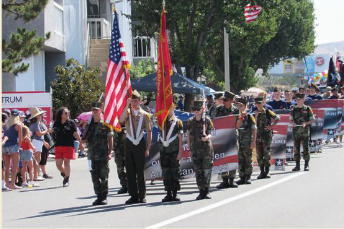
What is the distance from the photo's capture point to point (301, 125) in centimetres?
1677

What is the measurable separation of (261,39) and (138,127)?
3008cm

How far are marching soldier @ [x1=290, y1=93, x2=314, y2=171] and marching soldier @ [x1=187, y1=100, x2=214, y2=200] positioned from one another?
466 cm

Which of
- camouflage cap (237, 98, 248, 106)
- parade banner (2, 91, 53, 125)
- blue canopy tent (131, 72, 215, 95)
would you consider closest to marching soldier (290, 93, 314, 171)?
camouflage cap (237, 98, 248, 106)

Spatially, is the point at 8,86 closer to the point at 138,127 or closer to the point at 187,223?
the point at 138,127

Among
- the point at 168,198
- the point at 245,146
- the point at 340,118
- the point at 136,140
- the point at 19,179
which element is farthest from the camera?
the point at 340,118

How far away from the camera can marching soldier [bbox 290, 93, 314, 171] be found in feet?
54.5

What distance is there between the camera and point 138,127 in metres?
12.0

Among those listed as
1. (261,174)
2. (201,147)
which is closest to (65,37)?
(261,174)

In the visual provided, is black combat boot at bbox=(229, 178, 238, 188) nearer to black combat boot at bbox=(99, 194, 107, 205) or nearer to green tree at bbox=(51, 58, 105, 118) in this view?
black combat boot at bbox=(99, 194, 107, 205)

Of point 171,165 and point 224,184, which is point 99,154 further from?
point 224,184

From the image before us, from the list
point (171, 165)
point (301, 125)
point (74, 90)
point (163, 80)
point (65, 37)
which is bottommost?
point (171, 165)

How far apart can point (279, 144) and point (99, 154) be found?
19.4 ft

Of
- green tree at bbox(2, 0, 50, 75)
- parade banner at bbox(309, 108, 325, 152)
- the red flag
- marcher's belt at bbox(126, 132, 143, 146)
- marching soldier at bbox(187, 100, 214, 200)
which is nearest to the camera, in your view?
marcher's belt at bbox(126, 132, 143, 146)

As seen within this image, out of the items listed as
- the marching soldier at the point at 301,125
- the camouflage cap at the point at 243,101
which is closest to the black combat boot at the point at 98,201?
the camouflage cap at the point at 243,101
